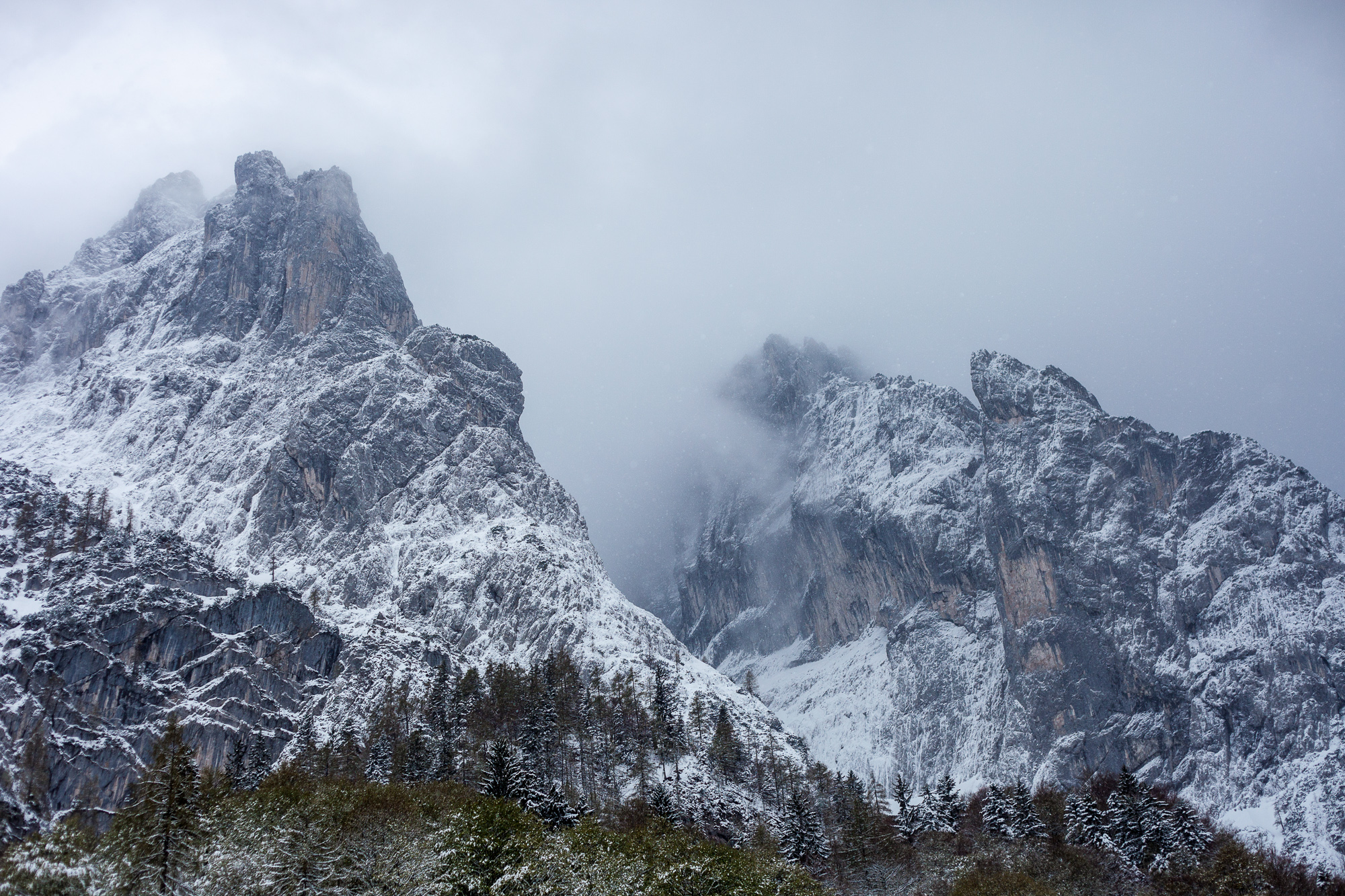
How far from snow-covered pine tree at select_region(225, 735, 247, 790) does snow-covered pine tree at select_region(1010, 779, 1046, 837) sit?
9574 centimetres

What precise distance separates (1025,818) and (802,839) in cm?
2970

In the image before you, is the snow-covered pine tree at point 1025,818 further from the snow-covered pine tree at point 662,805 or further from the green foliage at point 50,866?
the green foliage at point 50,866

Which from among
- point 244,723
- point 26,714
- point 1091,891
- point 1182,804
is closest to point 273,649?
point 244,723

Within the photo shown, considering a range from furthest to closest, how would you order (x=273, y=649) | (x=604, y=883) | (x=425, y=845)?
(x=273, y=649)
(x=425, y=845)
(x=604, y=883)

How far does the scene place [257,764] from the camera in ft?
407

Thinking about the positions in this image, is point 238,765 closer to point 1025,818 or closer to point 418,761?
point 418,761

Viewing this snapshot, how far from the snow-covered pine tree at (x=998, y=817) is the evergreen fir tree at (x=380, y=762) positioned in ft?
257

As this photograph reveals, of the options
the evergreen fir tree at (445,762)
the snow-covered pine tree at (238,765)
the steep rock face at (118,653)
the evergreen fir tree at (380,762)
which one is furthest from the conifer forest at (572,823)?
the steep rock face at (118,653)

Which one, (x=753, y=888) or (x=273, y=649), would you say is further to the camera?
(x=273, y=649)

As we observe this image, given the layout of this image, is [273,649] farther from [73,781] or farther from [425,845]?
[425,845]

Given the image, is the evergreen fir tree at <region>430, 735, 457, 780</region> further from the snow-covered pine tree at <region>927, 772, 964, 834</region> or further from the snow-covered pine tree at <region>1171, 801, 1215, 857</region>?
the snow-covered pine tree at <region>1171, 801, 1215, 857</region>

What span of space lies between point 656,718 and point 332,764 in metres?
51.2

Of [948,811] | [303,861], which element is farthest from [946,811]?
[303,861]

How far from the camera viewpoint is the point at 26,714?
128 metres
